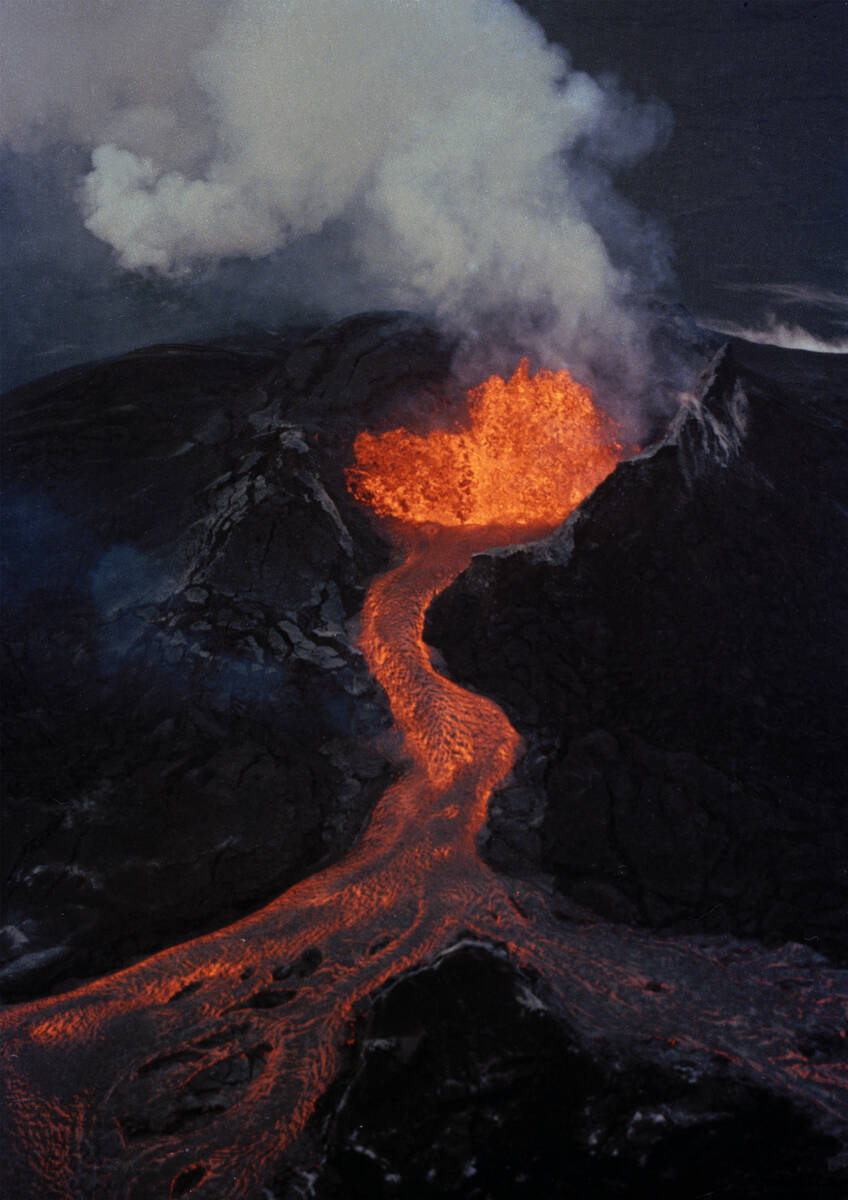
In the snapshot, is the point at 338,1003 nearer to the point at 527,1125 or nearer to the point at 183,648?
the point at 527,1125

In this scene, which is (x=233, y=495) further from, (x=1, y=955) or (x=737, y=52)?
(x=737, y=52)

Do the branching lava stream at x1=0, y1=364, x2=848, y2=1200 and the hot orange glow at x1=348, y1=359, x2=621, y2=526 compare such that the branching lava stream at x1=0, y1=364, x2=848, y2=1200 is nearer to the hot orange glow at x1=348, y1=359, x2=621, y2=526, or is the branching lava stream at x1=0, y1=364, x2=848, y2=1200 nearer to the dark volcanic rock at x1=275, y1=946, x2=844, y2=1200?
the dark volcanic rock at x1=275, y1=946, x2=844, y2=1200

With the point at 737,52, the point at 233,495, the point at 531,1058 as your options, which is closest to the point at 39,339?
the point at 233,495

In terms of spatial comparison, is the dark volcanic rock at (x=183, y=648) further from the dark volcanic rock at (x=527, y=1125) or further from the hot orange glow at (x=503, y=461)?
the dark volcanic rock at (x=527, y=1125)

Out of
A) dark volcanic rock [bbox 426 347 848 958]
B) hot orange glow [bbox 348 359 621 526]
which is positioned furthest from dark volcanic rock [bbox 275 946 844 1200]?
hot orange glow [bbox 348 359 621 526]

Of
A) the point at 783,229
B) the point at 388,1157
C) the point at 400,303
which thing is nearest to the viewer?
the point at 388,1157

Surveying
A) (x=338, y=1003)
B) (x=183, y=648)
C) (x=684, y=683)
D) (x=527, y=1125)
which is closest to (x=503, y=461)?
(x=684, y=683)

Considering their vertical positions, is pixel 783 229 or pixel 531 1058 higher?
pixel 783 229
